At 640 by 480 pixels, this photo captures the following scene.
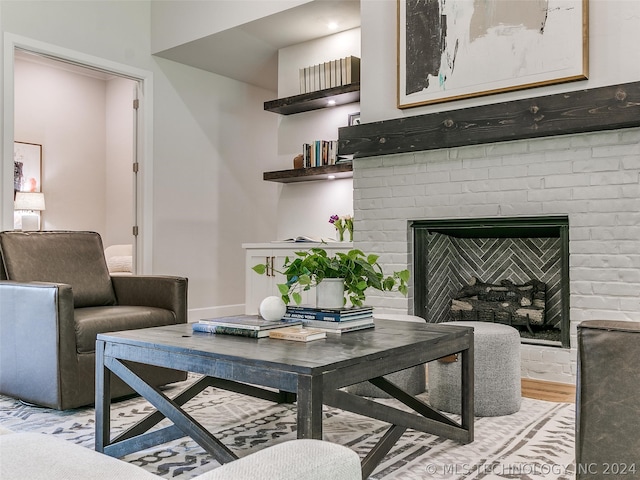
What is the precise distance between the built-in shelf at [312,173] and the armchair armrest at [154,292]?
1.92 meters

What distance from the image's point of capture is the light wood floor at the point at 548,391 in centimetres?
288

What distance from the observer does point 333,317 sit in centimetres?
202

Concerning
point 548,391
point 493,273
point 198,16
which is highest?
point 198,16

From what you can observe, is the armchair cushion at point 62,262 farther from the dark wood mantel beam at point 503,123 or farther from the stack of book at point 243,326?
the dark wood mantel beam at point 503,123

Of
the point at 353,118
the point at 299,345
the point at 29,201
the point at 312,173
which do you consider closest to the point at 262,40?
the point at 353,118

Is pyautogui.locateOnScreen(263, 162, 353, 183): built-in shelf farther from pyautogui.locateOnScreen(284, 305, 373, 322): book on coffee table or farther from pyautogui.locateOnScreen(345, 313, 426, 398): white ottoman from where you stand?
pyautogui.locateOnScreen(284, 305, 373, 322): book on coffee table

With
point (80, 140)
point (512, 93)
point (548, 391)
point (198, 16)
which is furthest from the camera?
point (80, 140)

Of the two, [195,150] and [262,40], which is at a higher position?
[262,40]

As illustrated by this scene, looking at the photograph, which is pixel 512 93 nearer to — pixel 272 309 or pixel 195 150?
pixel 272 309

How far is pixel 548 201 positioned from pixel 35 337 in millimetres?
2709

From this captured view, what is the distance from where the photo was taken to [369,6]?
3.95 metres

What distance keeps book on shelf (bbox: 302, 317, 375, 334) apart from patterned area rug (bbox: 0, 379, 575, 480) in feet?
1.45

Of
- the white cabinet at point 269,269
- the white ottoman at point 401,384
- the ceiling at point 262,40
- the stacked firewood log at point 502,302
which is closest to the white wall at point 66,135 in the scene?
the ceiling at point 262,40

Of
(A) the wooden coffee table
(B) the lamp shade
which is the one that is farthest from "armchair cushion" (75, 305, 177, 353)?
(B) the lamp shade
